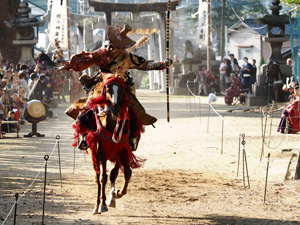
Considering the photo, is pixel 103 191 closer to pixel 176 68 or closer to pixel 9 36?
pixel 9 36

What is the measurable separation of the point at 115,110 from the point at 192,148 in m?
6.83

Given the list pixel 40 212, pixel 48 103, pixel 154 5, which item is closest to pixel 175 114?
pixel 48 103

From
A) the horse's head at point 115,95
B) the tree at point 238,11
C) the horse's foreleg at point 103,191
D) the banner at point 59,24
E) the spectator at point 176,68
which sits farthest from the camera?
the tree at point 238,11

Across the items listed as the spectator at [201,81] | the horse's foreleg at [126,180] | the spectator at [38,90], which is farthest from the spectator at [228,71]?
the horse's foreleg at [126,180]

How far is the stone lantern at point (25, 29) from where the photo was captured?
33.5 metres

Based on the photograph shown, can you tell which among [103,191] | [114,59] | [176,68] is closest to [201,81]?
[176,68]

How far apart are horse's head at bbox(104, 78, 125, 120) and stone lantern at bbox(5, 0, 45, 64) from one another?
24943 mm

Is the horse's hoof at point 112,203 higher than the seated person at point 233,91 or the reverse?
the reverse

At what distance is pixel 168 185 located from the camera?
11.1 meters

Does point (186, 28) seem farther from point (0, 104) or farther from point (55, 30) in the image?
point (0, 104)

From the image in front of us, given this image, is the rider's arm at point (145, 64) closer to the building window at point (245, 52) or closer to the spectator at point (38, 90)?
the spectator at point (38, 90)

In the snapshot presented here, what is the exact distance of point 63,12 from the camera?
99.7 ft

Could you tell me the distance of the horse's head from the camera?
9.10 meters

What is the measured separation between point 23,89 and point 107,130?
12236mm
